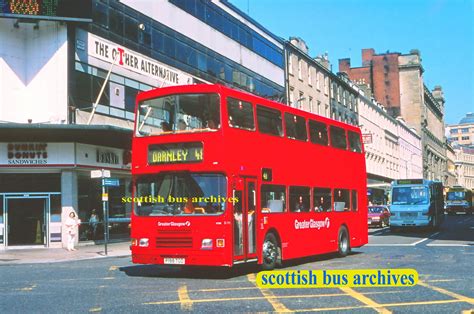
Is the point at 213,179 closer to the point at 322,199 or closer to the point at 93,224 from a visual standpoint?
the point at 322,199

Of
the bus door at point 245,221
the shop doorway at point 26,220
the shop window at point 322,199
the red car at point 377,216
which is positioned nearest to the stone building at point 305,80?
the red car at point 377,216

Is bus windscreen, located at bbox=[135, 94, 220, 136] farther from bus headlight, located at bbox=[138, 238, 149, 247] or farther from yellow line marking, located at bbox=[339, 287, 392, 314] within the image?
yellow line marking, located at bbox=[339, 287, 392, 314]

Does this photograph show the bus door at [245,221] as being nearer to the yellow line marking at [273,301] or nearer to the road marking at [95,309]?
the yellow line marking at [273,301]

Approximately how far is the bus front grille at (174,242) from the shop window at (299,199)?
3632 mm

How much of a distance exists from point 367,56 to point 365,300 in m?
96.4

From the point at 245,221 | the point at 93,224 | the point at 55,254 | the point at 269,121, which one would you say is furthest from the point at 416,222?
the point at 245,221

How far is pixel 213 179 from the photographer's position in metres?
13.3

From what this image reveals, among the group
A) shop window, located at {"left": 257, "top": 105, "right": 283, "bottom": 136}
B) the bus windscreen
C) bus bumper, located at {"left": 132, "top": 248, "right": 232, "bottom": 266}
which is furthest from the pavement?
shop window, located at {"left": 257, "top": 105, "right": 283, "bottom": 136}

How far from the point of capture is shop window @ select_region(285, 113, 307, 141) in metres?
16.0

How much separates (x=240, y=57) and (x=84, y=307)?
119 ft

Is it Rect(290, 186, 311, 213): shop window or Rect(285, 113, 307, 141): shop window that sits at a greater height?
Rect(285, 113, 307, 141): shop window

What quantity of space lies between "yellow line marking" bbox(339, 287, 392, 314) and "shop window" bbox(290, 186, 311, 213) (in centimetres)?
459

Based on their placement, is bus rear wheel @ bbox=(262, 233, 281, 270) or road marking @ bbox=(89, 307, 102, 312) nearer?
road marking @ bbox=(89, 307, 102, 312)

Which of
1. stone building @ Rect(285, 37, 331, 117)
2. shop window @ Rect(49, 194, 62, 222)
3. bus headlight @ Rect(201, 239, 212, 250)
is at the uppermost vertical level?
stone building @ Rect(285, 37, 331, 117)
